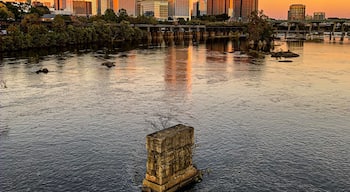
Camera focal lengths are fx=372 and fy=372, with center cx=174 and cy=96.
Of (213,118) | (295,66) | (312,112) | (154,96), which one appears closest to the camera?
(213,118)

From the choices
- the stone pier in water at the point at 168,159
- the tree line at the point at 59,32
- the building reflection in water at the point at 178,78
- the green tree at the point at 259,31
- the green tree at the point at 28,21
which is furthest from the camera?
the green tree at the point at 259,31

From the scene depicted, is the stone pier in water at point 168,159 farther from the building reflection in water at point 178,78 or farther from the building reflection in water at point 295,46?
the building reflection in water at point 295,46

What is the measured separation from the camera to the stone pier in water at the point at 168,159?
790 inches

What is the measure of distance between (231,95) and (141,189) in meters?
27.4

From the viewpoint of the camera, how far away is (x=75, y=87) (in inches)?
2057

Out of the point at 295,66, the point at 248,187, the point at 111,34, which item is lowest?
the point at 248,187

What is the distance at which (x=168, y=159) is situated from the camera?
20.3 meters

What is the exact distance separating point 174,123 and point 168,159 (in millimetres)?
13957

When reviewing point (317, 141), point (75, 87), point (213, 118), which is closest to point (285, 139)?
point (317, 141)

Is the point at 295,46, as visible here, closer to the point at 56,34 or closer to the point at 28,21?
the point at 56,34

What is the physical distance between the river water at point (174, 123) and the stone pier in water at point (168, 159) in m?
1.33

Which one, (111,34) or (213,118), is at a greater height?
(111,34)

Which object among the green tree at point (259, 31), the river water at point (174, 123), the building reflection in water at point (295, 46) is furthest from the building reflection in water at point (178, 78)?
the green tree at point (259, 31)

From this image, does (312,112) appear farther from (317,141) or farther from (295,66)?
(295,66)
